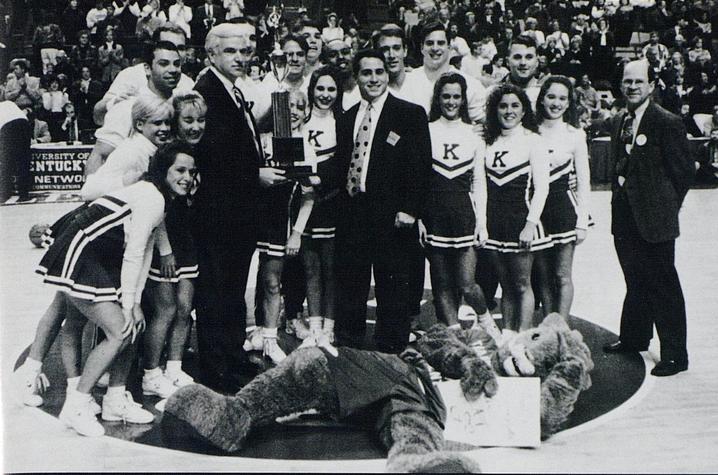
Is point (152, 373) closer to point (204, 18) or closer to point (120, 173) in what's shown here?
point (120, 173)

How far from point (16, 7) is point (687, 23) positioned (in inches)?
151

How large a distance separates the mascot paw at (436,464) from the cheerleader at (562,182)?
1.53m

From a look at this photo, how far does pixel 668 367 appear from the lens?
12.7ft

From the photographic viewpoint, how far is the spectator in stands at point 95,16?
4.58 metres

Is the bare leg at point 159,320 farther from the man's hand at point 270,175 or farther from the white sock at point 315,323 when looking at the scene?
the white sock at point 315,323

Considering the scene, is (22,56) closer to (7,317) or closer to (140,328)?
(7,317)

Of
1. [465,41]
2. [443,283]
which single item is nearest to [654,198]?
[443,283]

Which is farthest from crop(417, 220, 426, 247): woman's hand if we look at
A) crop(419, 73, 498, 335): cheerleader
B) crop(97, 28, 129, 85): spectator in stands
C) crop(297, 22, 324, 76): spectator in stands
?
crop(97, 28, 129, 85): spectator in stands

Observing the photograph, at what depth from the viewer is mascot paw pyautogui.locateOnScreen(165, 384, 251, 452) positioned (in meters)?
2.99

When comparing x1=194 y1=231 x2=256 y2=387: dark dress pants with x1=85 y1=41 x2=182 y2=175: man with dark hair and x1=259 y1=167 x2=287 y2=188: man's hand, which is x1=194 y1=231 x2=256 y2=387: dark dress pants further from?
x1=85 y1=41 x2=182 y2=175: man with dark hair

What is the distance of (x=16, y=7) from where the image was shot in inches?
155

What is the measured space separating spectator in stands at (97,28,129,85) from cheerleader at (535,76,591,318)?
232 centimetres

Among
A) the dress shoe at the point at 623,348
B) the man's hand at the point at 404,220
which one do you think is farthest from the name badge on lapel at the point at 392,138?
the dress shoe at the point at 623,348

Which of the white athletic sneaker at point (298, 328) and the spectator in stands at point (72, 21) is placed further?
the spectator in stands at point (72, 21)
